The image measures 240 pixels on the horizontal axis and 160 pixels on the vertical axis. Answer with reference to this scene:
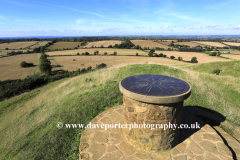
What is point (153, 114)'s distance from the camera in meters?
3.28

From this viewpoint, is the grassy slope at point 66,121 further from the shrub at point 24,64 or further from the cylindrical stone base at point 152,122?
the shrub at point 24,64

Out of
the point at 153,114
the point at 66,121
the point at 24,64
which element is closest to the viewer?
the point at 153,114

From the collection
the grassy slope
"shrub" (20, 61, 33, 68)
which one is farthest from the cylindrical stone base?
"shrub" (20, 61, 33, 68)

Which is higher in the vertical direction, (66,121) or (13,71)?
(66,121)

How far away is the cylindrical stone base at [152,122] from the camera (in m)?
3.28

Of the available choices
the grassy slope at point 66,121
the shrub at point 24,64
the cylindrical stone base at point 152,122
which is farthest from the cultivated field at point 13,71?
the cylindrical stone base at point 152,122

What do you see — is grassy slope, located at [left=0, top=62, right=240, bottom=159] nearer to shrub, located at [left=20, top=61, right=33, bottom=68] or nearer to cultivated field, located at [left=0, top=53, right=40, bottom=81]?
cultivated field, located at [left=0, top=53, right=40, bottom=81]

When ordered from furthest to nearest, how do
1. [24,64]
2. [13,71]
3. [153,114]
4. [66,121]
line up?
[24,64] < [13,71] < [66,121] < [153,114]

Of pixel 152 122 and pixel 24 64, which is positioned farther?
pixel 24 64

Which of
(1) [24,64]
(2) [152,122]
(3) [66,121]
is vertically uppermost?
(2) [152,122]

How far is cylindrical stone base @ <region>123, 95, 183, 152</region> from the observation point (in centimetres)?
328

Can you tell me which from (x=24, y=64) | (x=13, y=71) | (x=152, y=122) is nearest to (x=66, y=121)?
(x=152, y=122)

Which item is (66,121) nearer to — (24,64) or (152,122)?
(152,122)

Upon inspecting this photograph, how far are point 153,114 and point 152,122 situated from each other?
0.80ft
